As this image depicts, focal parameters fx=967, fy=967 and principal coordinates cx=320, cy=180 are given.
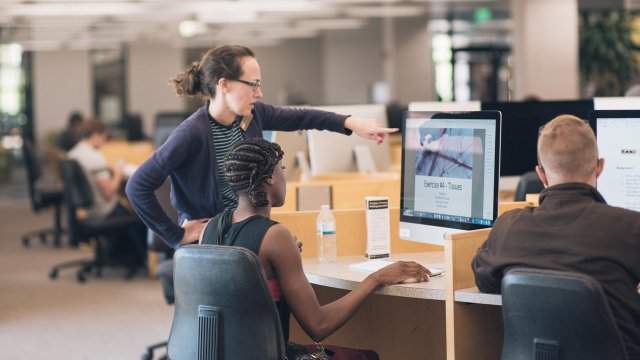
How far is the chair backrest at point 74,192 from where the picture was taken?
7094mm

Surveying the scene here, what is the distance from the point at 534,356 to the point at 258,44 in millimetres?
18218

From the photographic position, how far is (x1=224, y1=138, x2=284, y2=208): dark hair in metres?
2.62

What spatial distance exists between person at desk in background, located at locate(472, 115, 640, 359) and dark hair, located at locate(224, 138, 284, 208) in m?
0.62

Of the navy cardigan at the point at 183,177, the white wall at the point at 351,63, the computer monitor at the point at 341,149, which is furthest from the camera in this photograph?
the white wall at the point at 351,63

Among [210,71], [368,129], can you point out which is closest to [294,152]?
[368,129]

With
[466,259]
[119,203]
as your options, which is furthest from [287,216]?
[119,203]

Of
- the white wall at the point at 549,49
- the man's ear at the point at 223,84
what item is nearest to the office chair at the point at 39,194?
the white wall at the point at 549,49

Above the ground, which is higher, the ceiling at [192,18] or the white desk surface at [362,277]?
the ceiling at [192,18]

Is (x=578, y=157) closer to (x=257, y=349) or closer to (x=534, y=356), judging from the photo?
(x=534, y=356)

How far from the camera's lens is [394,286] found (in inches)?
105

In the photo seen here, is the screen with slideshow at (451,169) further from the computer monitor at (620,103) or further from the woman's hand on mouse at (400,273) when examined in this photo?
the computer monitor at (620,103)

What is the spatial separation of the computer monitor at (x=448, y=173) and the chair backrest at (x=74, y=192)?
4436 millimetres

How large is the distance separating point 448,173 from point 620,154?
51cm

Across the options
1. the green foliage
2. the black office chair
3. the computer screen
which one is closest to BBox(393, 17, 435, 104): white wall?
the green foliage
